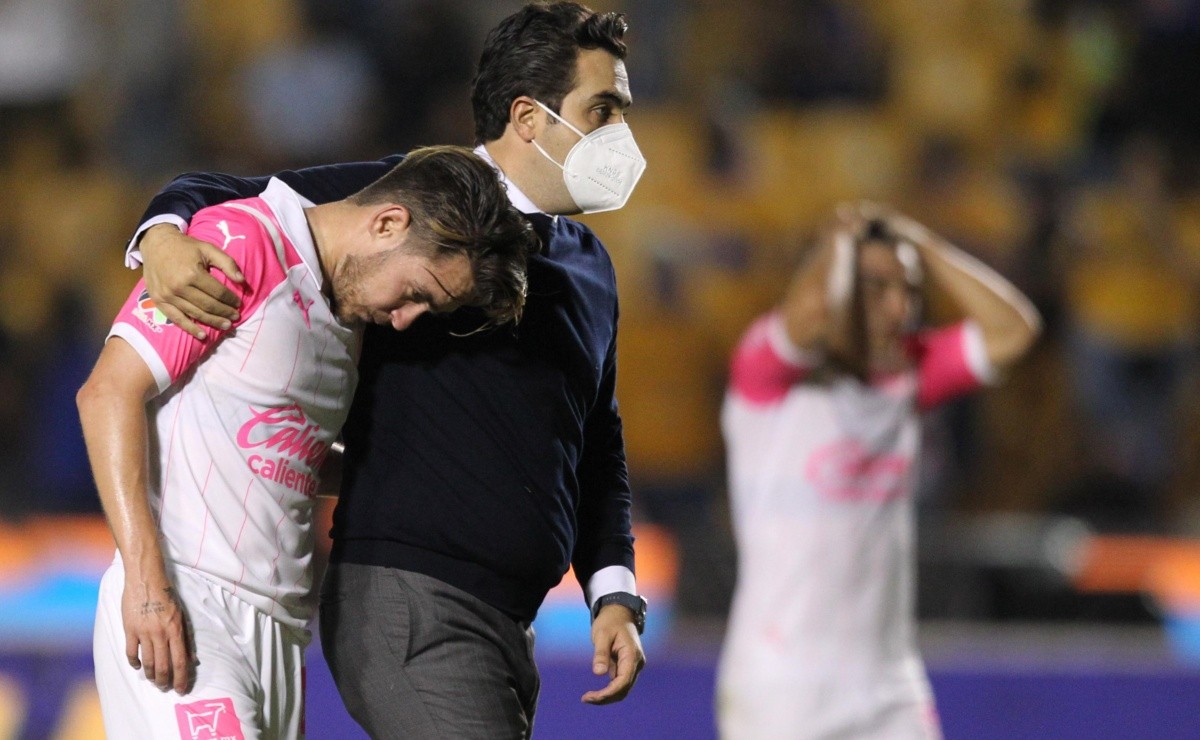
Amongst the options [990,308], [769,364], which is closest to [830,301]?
[769,364]

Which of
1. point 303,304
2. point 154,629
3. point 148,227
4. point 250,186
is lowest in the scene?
point 154,629

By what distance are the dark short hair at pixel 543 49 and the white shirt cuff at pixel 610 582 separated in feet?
2.96

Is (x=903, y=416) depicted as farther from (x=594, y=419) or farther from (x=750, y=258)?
(x=750, y=258)

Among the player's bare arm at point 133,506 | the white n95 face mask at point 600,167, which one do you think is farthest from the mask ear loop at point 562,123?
the player's bare arm at point 133,506

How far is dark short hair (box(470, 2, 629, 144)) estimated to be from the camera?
298 cm

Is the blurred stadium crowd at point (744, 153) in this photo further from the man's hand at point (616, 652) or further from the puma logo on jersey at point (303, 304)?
the puma logo on jersey at point (303, 304)

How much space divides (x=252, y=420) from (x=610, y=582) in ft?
2.85

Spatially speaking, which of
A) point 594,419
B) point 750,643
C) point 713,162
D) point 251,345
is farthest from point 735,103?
point 251,345

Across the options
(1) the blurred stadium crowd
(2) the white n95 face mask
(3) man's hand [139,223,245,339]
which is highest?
(1) the blurred stadium crowd

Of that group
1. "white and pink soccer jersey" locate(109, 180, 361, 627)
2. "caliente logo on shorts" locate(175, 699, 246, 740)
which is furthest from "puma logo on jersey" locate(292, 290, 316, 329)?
"caliente logo on shorts" locate(175, 699, 246, 740)

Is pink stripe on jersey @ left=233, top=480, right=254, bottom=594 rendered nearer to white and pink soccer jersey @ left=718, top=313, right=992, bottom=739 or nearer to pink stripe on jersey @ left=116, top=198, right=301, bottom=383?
pink stripe on jersey @ left=116, top=198, right=301, bottom=383

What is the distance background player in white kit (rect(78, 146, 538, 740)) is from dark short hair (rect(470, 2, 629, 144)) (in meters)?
0.45

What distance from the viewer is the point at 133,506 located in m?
2.29

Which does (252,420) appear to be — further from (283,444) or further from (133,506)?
(133,506)
